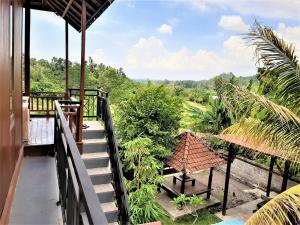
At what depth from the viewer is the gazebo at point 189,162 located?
9.40 m

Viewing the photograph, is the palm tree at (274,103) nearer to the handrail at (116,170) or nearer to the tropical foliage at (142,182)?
the handrail at (116,170)

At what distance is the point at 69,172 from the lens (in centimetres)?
175

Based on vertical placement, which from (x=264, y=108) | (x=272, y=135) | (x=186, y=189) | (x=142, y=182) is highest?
(x=264, y=108)

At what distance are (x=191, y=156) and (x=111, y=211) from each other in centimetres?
466

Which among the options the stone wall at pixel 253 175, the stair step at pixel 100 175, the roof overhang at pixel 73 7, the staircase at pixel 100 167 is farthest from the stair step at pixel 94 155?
the stone wall at pixel 253 175

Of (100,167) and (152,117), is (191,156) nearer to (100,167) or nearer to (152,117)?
(152,117)

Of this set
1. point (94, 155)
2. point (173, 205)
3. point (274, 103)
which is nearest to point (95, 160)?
point (94, 155)

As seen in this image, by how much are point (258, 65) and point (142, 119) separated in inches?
211

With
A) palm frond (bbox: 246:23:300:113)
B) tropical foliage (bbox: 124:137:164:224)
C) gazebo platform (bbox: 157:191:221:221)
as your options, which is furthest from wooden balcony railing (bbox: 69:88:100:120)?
palm frond (bbox: 246:23:300:113)

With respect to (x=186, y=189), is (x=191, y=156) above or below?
above

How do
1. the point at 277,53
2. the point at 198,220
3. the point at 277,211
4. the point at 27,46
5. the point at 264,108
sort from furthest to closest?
the point at 198,220, the point at 27,46, the point at 277,53, the point at 264,108, the point at 277,211

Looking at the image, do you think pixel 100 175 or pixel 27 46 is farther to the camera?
pixel 27 46

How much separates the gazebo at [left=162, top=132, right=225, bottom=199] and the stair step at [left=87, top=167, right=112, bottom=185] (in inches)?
145

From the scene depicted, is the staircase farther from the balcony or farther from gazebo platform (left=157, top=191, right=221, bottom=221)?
gazebo platform (left=157, top=191, right=221, bottom=221)
